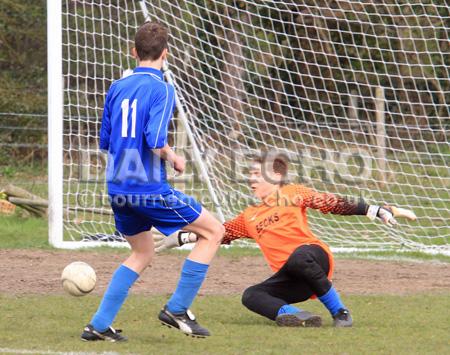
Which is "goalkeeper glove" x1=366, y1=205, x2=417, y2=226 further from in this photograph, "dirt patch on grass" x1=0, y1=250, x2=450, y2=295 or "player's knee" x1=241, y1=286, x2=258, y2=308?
"dirt patch on grass" x1=0, y1=250, x2=450, y2=295

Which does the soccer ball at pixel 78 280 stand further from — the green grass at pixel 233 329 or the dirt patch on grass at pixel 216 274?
the dirt patch on grass at pixel 216 274

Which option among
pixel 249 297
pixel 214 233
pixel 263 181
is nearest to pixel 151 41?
pixel 214 233

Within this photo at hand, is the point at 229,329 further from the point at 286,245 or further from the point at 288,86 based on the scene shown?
the point at 288,86

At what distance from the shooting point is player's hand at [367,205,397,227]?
5.44 metres

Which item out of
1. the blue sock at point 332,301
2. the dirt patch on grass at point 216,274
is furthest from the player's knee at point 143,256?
the dirt patch on grass at point 216,274

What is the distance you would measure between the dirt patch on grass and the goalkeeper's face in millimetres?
1416

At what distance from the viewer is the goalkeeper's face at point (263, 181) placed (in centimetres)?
586

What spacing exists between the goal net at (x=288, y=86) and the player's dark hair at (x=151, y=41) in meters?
4.65

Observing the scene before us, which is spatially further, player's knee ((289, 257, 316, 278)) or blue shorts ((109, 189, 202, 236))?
player's knee ((289, 257, 316, 278))

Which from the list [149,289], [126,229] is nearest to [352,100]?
[149,289]

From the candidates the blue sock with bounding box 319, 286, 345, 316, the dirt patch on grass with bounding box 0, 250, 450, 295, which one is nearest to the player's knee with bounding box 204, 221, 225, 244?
the blue sock with bounding box 319, 286, 345, 316

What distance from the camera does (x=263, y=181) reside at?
5.86 metres

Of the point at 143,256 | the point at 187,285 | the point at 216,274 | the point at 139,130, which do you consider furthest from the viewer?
the point at 216,274

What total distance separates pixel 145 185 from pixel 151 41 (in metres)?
0.79
